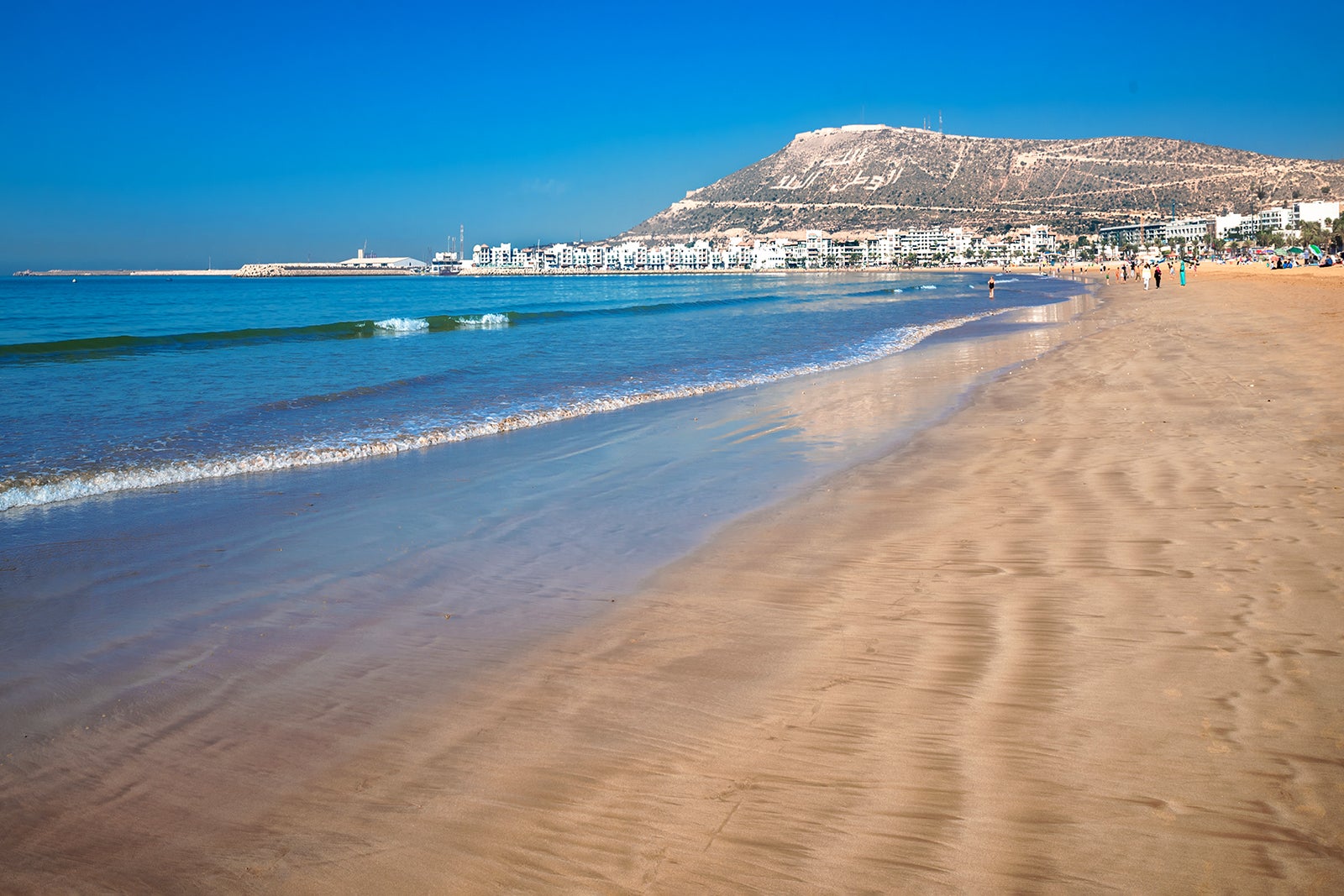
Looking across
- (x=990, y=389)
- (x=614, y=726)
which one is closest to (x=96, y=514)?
(x=614, y=726)

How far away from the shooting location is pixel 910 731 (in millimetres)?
2727

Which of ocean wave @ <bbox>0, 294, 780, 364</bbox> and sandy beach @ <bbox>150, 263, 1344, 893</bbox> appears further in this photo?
ocean wave @ <bbox>0, 294, 780, 364</bbox>

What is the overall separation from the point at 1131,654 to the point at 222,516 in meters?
5.88

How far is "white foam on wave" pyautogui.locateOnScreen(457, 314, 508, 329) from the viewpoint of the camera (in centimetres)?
3472

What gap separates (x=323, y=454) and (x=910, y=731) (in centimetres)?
719

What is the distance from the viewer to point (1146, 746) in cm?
257

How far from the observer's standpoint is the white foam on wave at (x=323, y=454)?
6.96 metres

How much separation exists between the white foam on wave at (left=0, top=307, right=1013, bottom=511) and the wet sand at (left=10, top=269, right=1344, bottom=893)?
16.6ft

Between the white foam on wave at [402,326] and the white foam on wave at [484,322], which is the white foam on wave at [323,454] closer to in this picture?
the white foam on wave at [402,326]

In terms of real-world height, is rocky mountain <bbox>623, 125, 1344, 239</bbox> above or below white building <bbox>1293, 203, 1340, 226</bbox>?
above

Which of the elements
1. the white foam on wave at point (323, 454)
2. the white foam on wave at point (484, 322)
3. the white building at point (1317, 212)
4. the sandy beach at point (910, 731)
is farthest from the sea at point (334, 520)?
the white building at point (1317, 212)

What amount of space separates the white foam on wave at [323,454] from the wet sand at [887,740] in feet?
16.6

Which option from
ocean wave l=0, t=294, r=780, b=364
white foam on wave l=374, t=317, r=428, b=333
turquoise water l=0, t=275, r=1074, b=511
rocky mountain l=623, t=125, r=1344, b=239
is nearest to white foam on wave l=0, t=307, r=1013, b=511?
turquoise water l=0, t=275, r=1074, b=511

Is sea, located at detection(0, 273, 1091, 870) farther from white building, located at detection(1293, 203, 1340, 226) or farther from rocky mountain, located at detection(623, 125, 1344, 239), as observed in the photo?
rocky mountain, located at detection(623, 125, 1344, 239)
